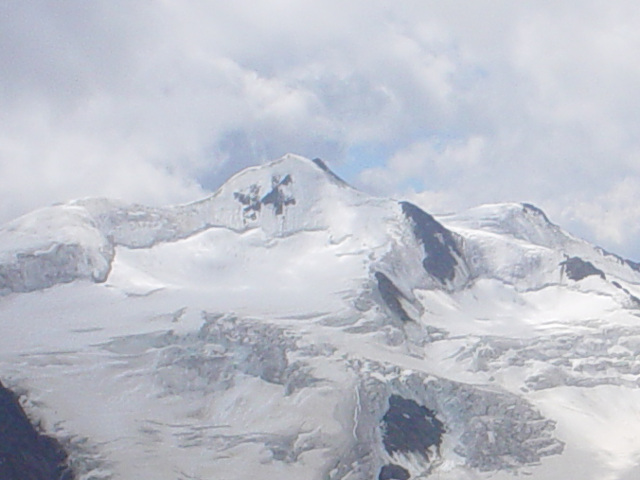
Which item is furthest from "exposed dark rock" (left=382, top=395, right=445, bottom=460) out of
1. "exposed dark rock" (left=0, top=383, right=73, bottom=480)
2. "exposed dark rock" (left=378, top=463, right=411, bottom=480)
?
"exposed dark rock" (left=0, top=383, right=73, bottom=480)

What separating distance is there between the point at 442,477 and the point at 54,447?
2409 inches

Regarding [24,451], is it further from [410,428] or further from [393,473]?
[410,428]

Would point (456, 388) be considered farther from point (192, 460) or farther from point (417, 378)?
point (192, 460)

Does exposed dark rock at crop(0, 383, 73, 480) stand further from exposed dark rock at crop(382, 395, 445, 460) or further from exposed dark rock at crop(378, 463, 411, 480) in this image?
exposed dark rock at crop(382, 395, 445, 460)

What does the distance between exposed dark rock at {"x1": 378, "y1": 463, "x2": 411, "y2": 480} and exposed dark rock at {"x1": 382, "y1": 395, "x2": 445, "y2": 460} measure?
4140 mm

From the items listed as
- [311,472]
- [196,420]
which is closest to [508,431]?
[311,472]

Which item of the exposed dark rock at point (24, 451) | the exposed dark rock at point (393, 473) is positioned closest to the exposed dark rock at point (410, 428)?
the exposed dark rock at point (393, 473)

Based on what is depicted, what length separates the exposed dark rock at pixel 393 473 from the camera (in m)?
163

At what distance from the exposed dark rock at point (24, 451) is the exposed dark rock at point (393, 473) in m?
47.9

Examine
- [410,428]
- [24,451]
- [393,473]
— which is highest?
[410,428]

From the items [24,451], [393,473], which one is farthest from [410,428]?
[24,451]

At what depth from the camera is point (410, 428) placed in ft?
578

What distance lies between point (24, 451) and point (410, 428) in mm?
63254

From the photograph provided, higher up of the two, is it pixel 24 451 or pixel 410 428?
pixel 410 428
